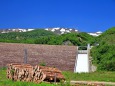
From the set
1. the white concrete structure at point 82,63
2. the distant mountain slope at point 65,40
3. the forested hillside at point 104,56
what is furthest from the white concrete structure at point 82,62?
the distant mountain slope at point 65,40

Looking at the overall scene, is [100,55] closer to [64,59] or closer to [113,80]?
[64,59]

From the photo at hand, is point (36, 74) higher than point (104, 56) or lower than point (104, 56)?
lower

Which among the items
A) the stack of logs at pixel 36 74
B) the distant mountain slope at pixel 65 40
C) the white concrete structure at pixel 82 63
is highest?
the distant mountain slope at pixel 65 40

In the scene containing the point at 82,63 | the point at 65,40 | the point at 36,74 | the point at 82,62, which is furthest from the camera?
the point at 65,40

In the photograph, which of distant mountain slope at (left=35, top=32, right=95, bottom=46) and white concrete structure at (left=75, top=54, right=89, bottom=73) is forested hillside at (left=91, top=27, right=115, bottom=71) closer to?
white concrete structure at (left=75, top=54, right=89, bottom=73)

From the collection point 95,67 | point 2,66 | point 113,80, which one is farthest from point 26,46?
point 113,80

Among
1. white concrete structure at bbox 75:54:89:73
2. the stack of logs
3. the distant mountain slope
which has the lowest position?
the stack of logs

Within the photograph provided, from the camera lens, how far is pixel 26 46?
35.6 meters

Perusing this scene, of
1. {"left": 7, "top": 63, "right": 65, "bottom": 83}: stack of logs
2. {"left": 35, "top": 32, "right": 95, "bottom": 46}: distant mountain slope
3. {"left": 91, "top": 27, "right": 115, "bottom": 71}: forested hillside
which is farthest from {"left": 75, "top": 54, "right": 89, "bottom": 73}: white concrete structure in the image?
{"left": 7, "top": 63, "right": 65, "bottom": 83}: stack of logs

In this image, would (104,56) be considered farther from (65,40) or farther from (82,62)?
(65,40)

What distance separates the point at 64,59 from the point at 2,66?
6161 mm

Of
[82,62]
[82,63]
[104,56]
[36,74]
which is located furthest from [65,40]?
[36,74]

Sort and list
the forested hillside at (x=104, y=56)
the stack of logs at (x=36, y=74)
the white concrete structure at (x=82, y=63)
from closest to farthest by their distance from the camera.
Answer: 1. the stack of logs at (x=36, y=74)
2. the forested hillside at (x=104, y=56)
3. the white concrete structure at (x=82, y=63)

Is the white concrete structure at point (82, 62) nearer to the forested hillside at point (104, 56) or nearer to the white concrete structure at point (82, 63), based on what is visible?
the white concrete structure at point (82, 63)
